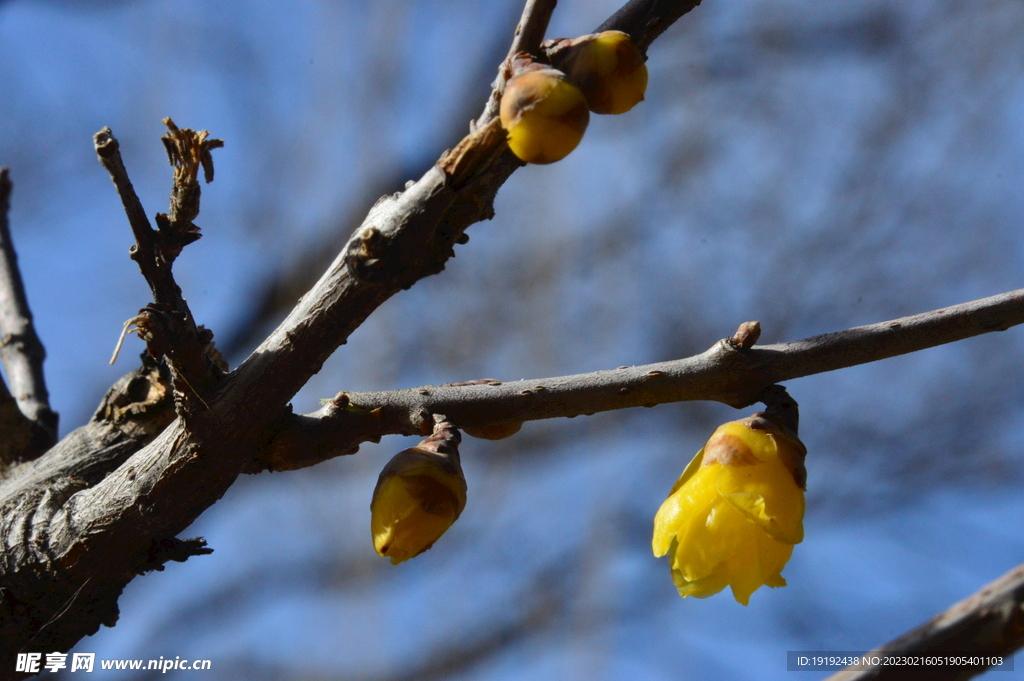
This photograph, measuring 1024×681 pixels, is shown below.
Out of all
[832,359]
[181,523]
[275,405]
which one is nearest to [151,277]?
[275,405]

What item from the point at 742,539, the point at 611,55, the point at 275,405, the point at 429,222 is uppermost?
the point at 611,55

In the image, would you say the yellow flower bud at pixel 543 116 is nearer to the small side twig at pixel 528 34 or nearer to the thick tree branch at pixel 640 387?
the small side twig at pixel 528 34

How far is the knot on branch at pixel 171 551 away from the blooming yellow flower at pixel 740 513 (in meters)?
0.63

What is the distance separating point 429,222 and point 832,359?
0.52 meters

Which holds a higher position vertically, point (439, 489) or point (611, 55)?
point (611, 55)

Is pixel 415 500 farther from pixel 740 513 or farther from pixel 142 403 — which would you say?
pixel 142 403

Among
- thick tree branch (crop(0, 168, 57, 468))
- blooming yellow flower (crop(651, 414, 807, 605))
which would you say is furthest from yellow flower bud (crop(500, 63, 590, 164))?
thick tree branch (crop(0, 168, 57, 468))

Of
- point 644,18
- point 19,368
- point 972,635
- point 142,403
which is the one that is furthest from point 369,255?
point 19,368

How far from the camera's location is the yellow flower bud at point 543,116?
0.81m

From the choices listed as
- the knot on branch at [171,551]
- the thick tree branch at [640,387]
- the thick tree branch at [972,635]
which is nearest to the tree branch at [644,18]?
the thick tree branch at [640,387]

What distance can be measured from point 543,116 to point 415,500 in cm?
45

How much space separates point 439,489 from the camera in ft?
2.90

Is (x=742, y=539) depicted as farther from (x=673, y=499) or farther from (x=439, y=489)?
(x=439, y=489)

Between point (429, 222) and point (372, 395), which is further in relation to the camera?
point (372, 395)
